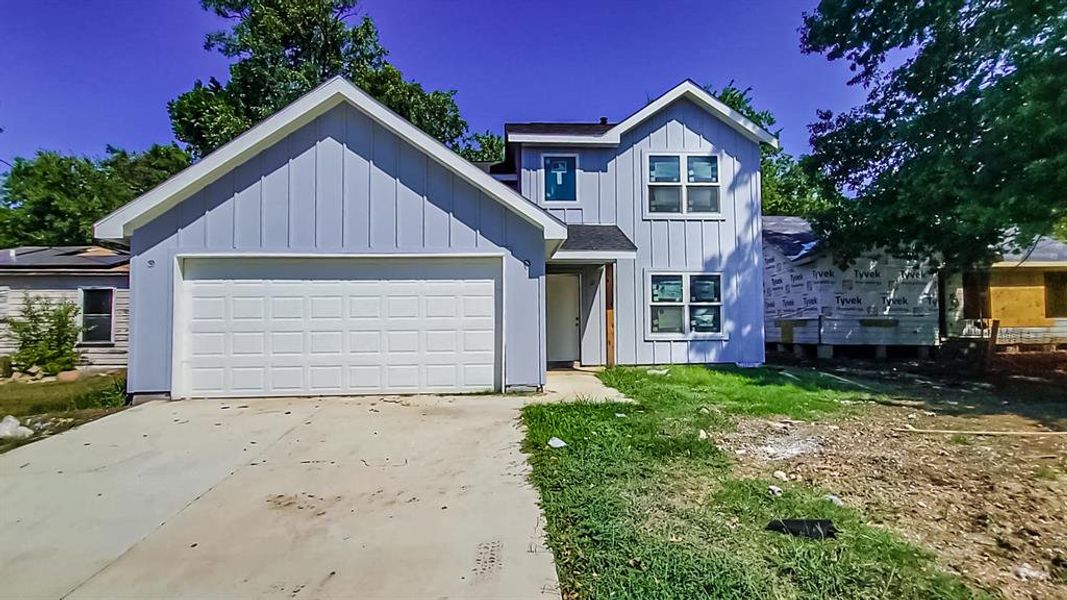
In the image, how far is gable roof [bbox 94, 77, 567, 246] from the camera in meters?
7.43

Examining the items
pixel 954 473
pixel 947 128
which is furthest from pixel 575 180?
pixel 954 473

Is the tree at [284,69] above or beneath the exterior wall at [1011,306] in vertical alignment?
above

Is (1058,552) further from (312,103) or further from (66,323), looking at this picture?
(66,323)

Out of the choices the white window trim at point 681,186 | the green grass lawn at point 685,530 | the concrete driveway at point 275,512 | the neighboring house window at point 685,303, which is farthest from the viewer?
the white window trim at point 681,186

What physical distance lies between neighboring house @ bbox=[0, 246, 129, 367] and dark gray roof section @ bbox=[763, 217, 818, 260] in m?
17.7

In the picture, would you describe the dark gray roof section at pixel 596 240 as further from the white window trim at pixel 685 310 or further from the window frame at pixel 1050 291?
the window frame at pixel 1050 291

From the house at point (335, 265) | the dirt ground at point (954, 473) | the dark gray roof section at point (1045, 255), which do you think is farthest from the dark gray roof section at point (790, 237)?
the house at point (335, 265)

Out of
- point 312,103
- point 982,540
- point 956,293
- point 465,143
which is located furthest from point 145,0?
→ point 956,293

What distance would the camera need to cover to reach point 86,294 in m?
13.2

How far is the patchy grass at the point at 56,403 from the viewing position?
265 inches

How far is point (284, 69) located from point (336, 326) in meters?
18.4

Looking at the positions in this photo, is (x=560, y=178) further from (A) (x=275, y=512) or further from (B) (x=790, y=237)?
(A) (x=275, y=512)

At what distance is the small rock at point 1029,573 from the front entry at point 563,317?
29.7 ft

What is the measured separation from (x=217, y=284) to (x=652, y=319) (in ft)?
27.3
